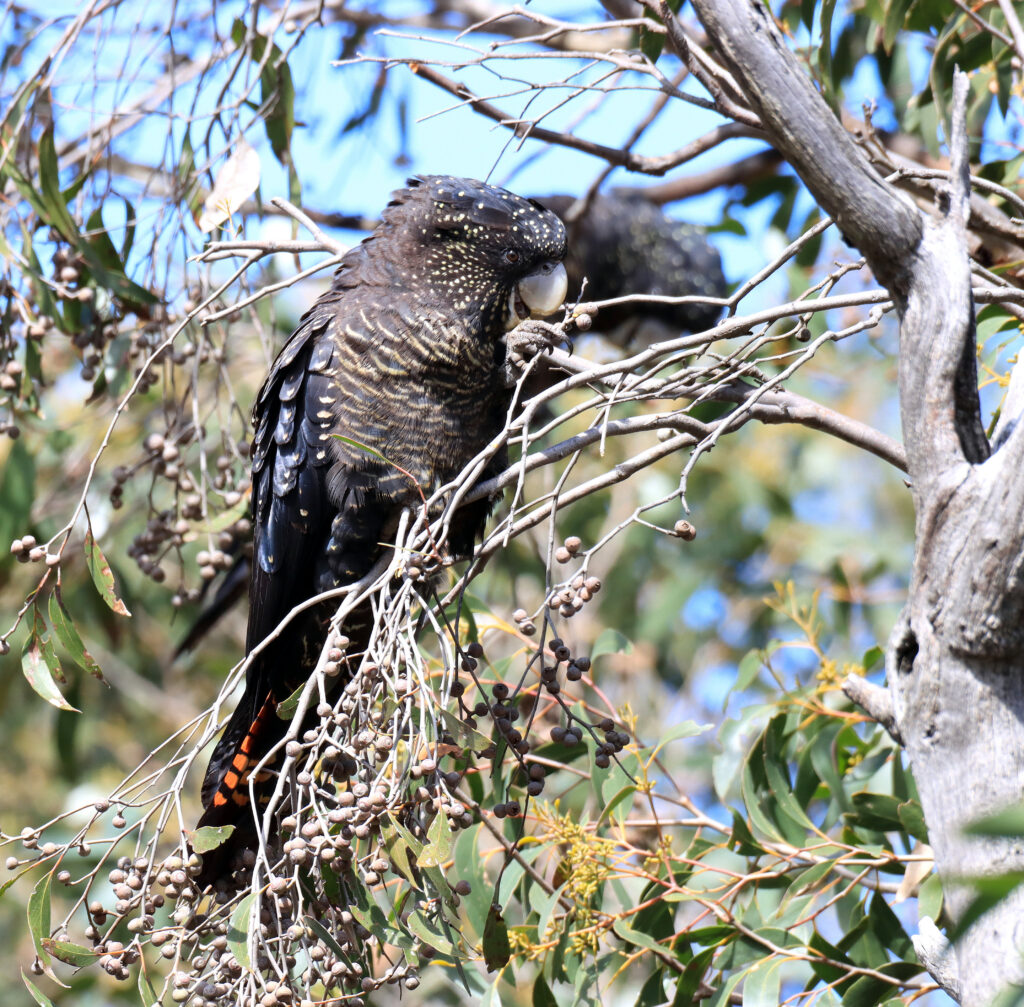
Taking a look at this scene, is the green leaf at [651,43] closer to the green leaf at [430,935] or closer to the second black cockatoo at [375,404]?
the second black cockatoo at [375,404]

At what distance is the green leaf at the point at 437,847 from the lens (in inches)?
45.0

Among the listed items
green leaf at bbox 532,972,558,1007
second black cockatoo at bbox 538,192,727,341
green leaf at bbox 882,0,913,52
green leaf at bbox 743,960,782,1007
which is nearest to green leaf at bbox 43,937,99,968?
green leaf at bbox 532,972,558,1007

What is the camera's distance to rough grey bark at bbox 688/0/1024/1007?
0.94m

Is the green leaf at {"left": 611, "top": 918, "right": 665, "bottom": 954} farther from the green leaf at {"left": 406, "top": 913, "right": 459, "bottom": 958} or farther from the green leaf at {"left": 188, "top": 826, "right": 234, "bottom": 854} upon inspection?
the green leaf at {"left": 188, "top": 826, "right": 234, "bottom": 854}

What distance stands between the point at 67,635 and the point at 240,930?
0.55 m

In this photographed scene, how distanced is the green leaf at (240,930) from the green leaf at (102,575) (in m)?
0.44

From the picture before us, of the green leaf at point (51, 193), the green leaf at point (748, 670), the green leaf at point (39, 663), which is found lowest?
the green leaf at point (748, 670)

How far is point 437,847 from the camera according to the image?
1147 millimetres

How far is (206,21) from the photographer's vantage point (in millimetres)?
3121

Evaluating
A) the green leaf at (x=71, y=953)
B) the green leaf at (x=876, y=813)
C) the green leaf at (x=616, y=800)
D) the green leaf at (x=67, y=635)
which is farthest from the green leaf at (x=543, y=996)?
the green leaf at (x=67, y=635)

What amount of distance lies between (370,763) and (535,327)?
0.74 meters

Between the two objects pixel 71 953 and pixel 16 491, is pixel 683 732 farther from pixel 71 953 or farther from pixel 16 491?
pixel 16 491

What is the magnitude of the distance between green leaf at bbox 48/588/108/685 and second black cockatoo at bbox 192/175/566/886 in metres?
0.35

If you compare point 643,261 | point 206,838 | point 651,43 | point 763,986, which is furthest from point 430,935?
point 643,261
